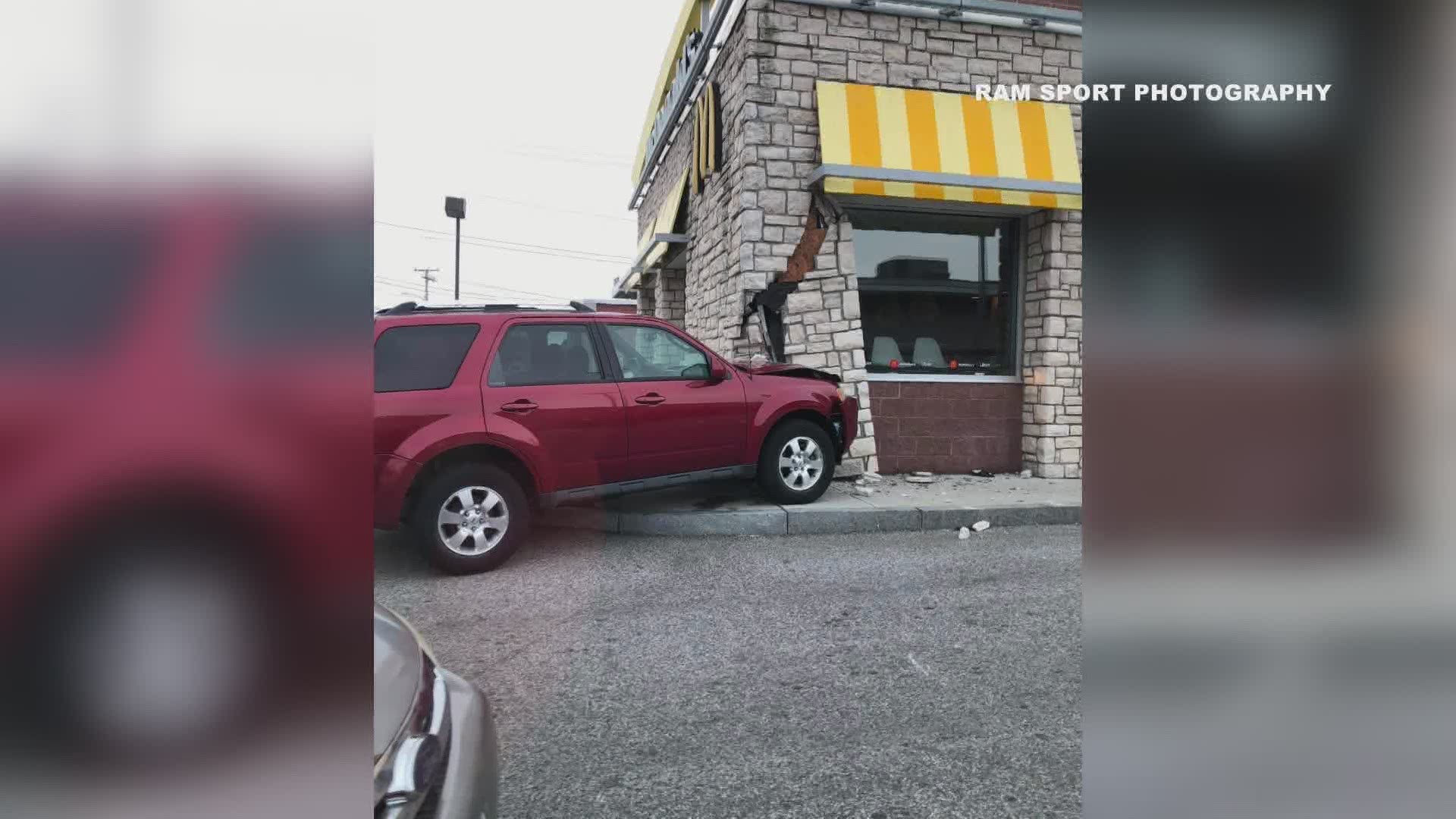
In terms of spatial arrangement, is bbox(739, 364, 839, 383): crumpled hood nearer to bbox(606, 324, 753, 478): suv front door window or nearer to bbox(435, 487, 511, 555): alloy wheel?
bbox(606, 324, 753, 478): suv front door window

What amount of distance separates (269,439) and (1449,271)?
963mm

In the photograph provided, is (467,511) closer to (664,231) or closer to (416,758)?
(416,758)

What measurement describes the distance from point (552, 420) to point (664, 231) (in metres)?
7.43

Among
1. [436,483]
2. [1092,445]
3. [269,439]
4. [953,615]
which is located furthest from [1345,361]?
[436,483]

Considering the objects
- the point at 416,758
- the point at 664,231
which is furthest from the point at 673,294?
the point at 416,758

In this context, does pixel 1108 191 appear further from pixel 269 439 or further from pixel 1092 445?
pixel 269 439

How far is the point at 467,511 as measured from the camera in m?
4.96

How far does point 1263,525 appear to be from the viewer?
73 centimetres

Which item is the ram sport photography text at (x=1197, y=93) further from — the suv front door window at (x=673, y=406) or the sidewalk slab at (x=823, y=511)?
the sidewalk slab at (x=823, y=511)

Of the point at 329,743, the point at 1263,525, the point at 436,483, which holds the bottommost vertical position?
the point at 436,483

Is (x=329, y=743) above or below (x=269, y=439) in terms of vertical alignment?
below

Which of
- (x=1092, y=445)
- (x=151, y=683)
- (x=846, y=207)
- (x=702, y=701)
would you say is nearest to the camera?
(x=151, y=683)

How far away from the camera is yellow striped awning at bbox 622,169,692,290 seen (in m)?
11.7

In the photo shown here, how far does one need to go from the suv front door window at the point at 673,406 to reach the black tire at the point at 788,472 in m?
0.22
